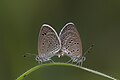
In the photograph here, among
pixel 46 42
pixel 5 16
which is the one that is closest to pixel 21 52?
pixel 5 16

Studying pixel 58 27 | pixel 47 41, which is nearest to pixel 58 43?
pixel 47 41

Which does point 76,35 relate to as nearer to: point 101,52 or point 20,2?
point 101,52

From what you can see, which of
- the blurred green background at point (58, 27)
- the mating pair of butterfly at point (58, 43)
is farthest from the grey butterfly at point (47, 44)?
the blurred green background at point (58, 27)

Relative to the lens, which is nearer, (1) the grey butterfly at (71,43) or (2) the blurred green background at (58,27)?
(1) the grey butterfly at (71,43)

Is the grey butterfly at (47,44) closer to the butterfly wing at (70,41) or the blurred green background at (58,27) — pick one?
the butterfly wing at (70,41)

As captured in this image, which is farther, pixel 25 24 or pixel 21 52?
pixel 25 24

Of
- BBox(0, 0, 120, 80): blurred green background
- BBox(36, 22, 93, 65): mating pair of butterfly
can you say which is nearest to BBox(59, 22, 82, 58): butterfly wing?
BBox(36, 22, 93, 65): mating pair of butterfly
